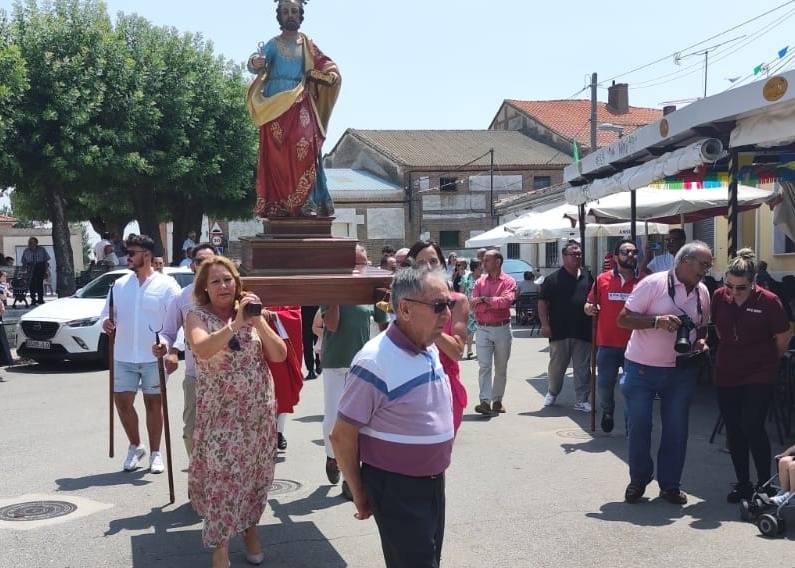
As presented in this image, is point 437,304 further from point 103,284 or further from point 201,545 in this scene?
point 103,284

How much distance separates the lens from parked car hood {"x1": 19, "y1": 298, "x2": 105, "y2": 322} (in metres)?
14.6

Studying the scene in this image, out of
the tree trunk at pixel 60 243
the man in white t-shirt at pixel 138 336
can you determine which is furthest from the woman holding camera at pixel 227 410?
the tree trunk at pixel 60 243

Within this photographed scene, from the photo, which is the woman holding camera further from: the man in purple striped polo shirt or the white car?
the white car

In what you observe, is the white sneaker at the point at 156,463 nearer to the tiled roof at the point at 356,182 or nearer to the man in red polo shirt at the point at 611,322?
the man in red polo shirt at the point at 611,322

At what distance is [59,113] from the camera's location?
2181 centimetres

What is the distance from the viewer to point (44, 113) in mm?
21328

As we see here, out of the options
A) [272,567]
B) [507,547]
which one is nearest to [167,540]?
[272,567]

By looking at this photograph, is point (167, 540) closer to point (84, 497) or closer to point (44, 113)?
point (84, 497)

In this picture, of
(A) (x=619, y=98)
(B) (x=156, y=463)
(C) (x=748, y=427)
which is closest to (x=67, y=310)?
(B) (x=156, y=463)

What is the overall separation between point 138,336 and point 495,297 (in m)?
4.30

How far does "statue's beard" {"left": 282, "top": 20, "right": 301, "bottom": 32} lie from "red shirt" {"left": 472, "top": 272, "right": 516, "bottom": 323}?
196 inches

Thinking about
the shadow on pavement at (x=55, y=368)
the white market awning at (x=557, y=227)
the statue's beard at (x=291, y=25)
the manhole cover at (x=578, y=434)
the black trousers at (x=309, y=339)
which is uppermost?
the statue's beard at (x=291, y=25)

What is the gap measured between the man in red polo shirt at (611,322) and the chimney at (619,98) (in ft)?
158

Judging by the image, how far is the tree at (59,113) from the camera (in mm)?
21516
